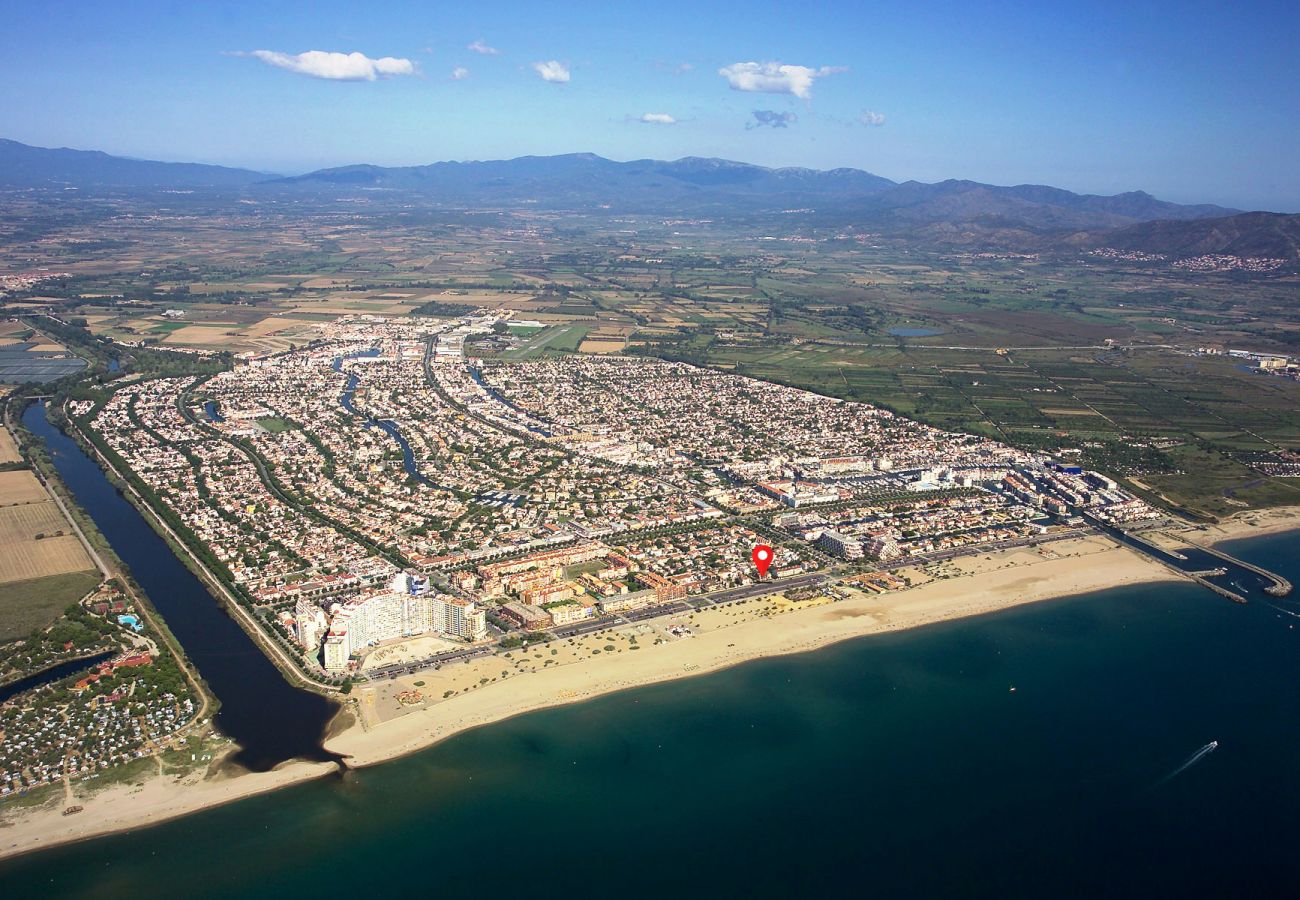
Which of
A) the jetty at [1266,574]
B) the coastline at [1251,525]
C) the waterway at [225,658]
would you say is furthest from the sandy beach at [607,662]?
the coastline at [1251,525]

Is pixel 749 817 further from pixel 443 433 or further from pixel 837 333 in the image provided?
pixel 837 333

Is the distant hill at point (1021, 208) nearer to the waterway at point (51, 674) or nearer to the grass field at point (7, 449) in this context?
the grass field at point (7, 449)

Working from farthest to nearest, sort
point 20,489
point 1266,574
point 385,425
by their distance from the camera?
point 385,425 < point 20,489 < point 1266,574

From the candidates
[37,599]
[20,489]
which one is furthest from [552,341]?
[37,599]

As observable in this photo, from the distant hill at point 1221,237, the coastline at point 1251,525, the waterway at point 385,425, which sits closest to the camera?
the coastline at point 1251,525

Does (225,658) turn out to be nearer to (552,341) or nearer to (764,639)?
(764,639)

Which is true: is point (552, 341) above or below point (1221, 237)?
below

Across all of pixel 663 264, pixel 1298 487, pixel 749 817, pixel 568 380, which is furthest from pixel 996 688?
pixel 663 264
